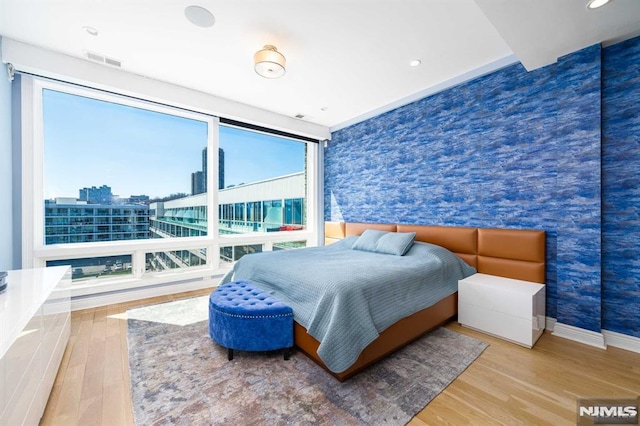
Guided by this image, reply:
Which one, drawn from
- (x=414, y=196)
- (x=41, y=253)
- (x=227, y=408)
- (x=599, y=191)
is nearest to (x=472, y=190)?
(x=414, y=196)

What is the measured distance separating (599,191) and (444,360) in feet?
6.71

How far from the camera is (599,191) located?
231cm

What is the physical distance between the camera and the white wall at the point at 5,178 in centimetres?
252

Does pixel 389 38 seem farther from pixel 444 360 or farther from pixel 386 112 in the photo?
pixel 444 360

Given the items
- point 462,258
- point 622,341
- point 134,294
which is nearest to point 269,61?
point 462,258

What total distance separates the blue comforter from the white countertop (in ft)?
4.91

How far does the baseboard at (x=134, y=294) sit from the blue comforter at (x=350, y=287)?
1.21 metres

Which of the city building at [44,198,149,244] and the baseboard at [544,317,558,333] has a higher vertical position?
the city building at [44,198,149,244]

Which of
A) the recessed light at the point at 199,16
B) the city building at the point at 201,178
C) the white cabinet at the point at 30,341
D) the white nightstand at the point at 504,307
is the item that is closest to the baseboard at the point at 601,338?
the white nightstand at the point at 504,307

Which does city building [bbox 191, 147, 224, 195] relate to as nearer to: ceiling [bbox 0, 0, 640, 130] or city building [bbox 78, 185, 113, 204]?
city building [bbox 78, 185, 113, 204]

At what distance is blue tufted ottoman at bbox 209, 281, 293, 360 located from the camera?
6.66ft

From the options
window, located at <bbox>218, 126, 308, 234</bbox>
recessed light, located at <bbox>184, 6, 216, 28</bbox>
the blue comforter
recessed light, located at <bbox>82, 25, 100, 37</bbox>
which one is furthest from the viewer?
window, located at <bbox>218, 126, 308, 234</bbox>

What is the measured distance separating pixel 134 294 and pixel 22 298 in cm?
206

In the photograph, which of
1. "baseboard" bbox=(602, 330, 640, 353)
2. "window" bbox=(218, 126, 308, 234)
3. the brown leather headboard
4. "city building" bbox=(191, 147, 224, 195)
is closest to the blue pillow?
the brown leather headboard
